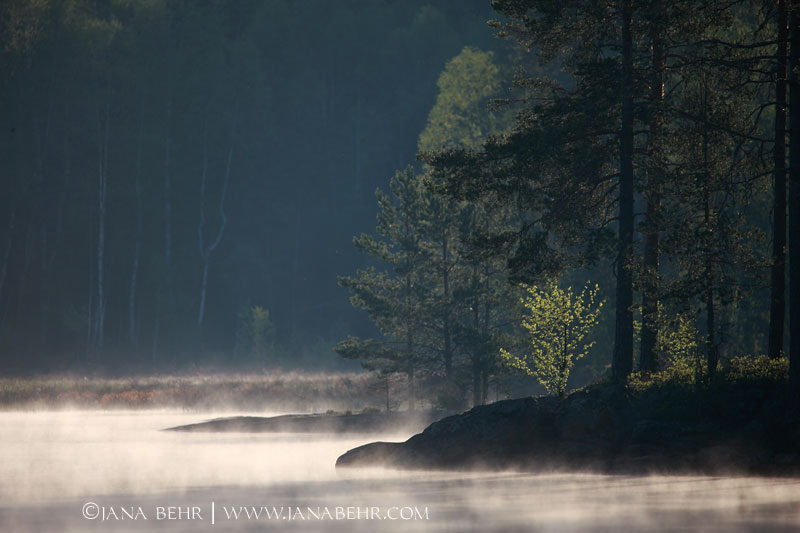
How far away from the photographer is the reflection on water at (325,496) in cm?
1477

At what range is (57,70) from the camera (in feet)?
221

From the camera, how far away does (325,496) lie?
18.2m

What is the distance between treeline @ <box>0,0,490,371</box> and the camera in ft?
219

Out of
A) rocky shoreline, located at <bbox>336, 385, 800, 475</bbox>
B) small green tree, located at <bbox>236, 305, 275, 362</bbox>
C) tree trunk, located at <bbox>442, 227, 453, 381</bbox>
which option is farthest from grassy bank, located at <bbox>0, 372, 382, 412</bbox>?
rocky shoreline, located at <bbox>336, 385, 800, 475</bbox>

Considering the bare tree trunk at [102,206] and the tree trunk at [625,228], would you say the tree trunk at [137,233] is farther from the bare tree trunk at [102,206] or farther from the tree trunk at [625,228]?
the tree trunk at [625,228]

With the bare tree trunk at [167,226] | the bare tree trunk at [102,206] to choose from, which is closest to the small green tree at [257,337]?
the bare tree trunk at [167,226]

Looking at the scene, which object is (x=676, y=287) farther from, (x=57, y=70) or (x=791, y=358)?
(x=57, y=70)

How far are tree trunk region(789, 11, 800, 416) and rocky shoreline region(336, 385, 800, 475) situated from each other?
0.79m

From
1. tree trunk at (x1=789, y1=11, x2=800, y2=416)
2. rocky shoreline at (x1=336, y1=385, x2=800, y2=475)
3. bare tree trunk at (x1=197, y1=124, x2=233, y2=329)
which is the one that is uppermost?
bare tree trunk at (x1=197, y1=124, x2=233, y2=329)

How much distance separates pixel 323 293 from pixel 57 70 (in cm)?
2342

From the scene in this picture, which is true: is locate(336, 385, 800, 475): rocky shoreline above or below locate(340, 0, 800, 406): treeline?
below

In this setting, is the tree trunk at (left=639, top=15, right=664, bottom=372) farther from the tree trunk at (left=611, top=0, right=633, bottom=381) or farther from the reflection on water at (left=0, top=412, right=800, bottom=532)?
the reflection on water at (left=0, top=412, right=800, bottom=532)

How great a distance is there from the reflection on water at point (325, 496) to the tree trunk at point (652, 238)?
18.6ft

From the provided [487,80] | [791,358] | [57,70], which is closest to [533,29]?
[791,358]
